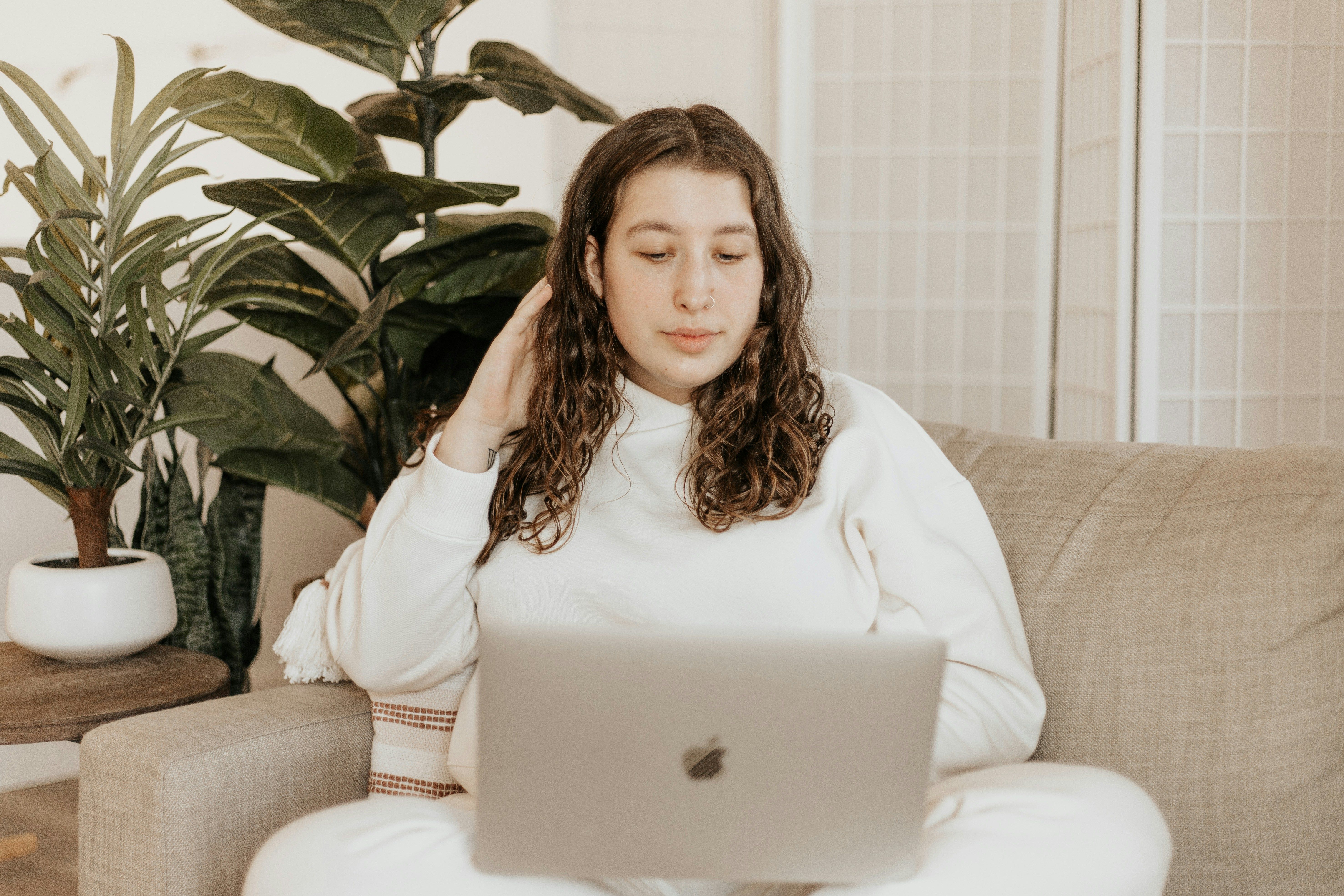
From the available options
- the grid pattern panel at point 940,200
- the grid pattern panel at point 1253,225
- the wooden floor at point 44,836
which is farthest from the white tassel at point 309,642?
the grid pattern panel at point 1253,225

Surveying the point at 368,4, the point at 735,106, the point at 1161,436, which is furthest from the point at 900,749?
the point at 735,106

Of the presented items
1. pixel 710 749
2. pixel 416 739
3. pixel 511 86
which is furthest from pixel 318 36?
pixel 710 749

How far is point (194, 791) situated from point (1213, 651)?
111 centimetres

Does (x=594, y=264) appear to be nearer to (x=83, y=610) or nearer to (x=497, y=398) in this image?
(x=497, y=398)

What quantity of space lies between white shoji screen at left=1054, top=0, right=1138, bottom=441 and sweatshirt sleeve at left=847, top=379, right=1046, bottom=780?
4.18 feet

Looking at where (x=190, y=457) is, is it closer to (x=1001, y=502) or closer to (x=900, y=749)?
(x=1001, y=502)

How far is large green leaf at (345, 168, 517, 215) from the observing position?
1.88 metres

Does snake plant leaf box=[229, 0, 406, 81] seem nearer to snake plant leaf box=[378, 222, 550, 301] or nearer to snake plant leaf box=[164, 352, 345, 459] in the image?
snake plant leaf box=[378, 222, 550, 301]

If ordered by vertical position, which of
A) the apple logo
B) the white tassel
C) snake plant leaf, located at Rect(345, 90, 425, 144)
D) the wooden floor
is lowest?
the wooden floor

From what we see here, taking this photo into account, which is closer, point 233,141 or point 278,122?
point 278,122

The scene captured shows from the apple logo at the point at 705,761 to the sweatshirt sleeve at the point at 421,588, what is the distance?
0.55 metres

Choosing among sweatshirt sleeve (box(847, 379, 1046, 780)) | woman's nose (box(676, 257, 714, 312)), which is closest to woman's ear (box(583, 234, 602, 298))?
woman's nose (box(676, 257, 714, 312))

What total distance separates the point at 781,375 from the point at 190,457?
1.99 meters

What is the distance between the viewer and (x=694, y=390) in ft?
4.91
